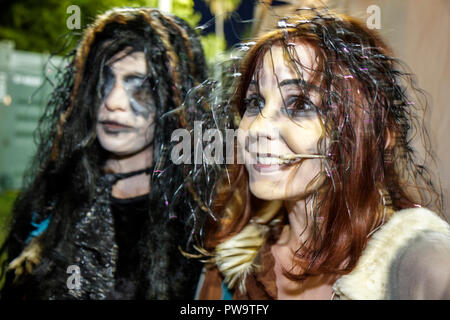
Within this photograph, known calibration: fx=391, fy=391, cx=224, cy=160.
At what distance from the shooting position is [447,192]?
2.87 ft

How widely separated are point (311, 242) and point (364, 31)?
1.54ft

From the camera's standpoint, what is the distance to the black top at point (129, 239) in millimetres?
1023

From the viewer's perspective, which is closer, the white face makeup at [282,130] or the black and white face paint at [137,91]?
the white face makeup at [282,130]

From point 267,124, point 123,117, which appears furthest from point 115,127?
point 267,124

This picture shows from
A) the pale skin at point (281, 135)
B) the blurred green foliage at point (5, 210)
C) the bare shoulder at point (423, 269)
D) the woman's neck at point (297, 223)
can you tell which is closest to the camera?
the bare shoulder at point (423, 269)

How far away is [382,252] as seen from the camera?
75 cm

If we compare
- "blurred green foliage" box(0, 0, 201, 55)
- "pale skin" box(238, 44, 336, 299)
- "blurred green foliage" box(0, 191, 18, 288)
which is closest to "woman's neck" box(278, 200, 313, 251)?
"pale skin" box(238, 44, 336, 299)

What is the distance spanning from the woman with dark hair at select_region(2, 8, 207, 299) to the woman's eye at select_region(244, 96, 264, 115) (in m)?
0.15

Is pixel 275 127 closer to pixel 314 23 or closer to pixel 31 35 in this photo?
pixel 314 23

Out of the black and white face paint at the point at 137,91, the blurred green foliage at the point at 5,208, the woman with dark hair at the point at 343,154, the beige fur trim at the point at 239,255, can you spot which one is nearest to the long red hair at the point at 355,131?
the woman with dark hair at the point at 343,154

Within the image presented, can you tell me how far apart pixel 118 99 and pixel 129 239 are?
1.22 feet

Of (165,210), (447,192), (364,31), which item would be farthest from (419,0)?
(165,210)

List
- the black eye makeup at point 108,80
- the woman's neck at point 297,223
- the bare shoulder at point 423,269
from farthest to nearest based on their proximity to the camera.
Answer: the black eye makeup at point 108,80
the woman's neck at point 297,223
the bare shoulder at point 423,269

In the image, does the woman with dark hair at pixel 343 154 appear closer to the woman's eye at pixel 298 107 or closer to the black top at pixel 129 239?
the woman's eye at pixel 298 107
